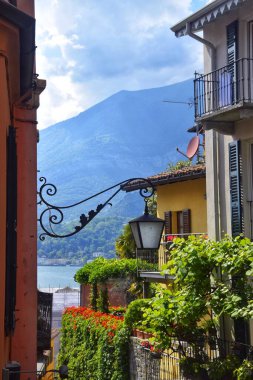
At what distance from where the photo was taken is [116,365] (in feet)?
65.2

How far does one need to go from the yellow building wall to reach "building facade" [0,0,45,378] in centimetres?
1425

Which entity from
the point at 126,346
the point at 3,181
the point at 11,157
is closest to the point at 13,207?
the point at 11,157

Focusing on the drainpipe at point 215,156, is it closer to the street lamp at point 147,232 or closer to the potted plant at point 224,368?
the potted plant at point 224,368

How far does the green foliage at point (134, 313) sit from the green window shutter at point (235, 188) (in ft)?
14.8

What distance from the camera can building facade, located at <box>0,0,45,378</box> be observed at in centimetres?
534

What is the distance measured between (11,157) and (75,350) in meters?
19.1

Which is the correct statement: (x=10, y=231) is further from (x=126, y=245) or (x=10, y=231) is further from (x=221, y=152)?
(x=126, y=245)

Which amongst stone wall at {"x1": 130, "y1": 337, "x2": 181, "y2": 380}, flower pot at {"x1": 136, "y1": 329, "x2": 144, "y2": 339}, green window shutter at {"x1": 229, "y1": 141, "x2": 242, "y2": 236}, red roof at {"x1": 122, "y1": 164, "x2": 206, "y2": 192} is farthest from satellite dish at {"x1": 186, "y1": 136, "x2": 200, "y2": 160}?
green window shutter at {"x1": 229, "y1": 141, "x2": 242, "y2": 236}

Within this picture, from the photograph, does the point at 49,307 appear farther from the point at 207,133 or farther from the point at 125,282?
the point at 125,282

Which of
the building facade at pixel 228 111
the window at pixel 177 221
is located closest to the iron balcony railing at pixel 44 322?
the building facade at pixel 228 111

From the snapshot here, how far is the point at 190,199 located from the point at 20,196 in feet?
51.5

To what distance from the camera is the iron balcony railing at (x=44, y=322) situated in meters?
14.1

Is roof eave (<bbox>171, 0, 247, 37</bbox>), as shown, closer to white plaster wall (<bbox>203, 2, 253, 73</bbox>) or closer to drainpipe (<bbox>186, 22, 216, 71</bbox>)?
drainpipe (<bbox>186, 22, 216, 71</bbox>)

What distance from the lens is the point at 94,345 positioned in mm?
22125
